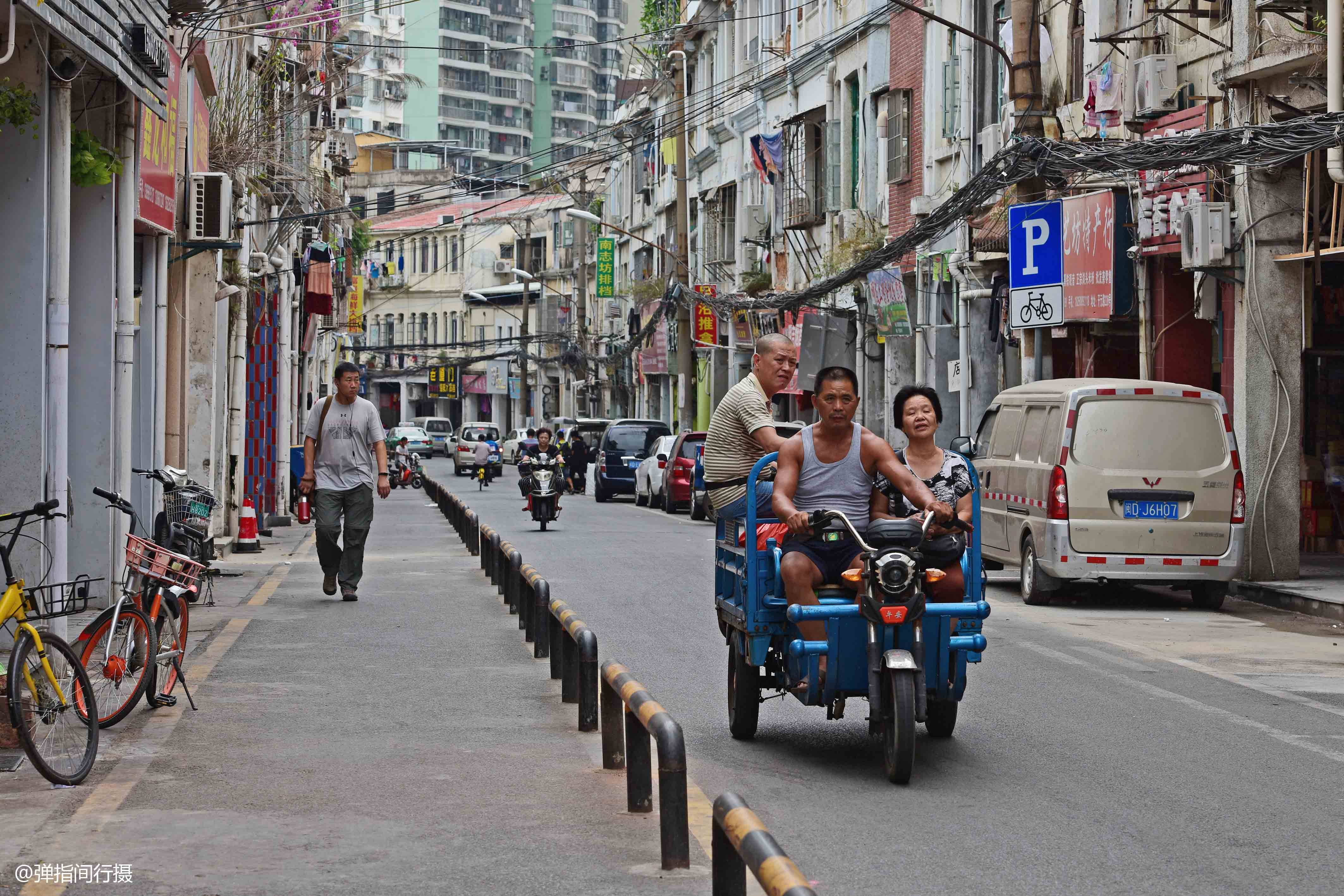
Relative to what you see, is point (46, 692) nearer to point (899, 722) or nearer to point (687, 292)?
point (899, 722)

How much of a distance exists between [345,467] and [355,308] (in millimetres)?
49458

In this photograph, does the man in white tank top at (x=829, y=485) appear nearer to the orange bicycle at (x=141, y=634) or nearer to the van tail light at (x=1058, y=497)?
the orange bicycle at (x=141, y=634)

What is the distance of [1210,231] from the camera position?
17891 millimetres

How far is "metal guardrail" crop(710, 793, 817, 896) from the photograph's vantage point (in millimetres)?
4289

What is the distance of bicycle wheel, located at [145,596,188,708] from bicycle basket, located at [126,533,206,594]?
0.12 metres

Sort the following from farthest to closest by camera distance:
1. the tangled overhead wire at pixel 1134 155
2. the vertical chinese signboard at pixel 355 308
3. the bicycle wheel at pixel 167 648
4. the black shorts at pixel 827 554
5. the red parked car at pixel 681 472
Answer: the vertical chinese signboard at pixel 355 308
the red parked car at pixel 681 472
the tangled overhead wire at pixel 1134 155
the bicycle wheel at pixel 167 648
the black shorts at pixel 827 554

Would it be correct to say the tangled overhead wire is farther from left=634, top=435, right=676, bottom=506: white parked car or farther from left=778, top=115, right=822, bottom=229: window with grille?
left=778, top=115, right=822, bottom=229: window with grille

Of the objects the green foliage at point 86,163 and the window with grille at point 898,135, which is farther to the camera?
the window with grille at point 898,135

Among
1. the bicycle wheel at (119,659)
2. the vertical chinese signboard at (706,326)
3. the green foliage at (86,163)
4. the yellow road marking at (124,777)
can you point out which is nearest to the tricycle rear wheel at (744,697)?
the yellow road marking at (124,777)

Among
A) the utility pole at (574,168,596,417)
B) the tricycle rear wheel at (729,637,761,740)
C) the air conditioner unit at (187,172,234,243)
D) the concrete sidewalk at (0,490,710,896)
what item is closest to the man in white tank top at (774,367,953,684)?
the tricycle rear wheel at (729,637,761,740)

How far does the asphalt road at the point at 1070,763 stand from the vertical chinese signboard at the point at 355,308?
151 ft

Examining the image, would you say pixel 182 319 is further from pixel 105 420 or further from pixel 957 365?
Result: pixel 957 365

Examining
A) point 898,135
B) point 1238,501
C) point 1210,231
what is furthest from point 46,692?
point 898,135

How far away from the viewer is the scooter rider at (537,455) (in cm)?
2774
